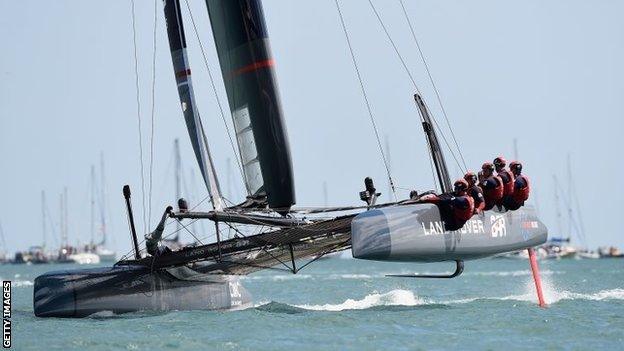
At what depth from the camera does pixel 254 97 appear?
59.8 ft

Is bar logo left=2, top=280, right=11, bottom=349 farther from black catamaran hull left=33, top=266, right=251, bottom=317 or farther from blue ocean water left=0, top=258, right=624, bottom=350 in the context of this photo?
black catamaran hull left=33, top=266, right=251, bottom=317

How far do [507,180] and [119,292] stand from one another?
5.10 m

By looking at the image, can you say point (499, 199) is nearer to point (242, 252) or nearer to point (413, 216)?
point (413, 216)

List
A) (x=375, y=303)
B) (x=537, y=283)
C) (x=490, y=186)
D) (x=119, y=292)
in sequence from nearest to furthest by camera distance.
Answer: (x=490, y=186) → (x=119, y=292) → (x=537, y=283) → (x=375, y=303)

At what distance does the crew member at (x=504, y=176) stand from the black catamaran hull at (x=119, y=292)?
4.14m

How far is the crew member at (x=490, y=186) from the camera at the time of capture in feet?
59.4

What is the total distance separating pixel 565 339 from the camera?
1529 centimetres

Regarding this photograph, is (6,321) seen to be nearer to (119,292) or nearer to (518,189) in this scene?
(119,292)

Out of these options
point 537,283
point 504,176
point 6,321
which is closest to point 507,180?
point 504,176

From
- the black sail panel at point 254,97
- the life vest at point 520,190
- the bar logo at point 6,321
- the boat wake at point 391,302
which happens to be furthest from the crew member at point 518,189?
the bar logo at point 6,321

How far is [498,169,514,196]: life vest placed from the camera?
18.3 meters

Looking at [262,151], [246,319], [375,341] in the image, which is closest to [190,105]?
[262,151]

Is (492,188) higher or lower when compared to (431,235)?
higher

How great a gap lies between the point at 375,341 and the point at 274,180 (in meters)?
3.72
